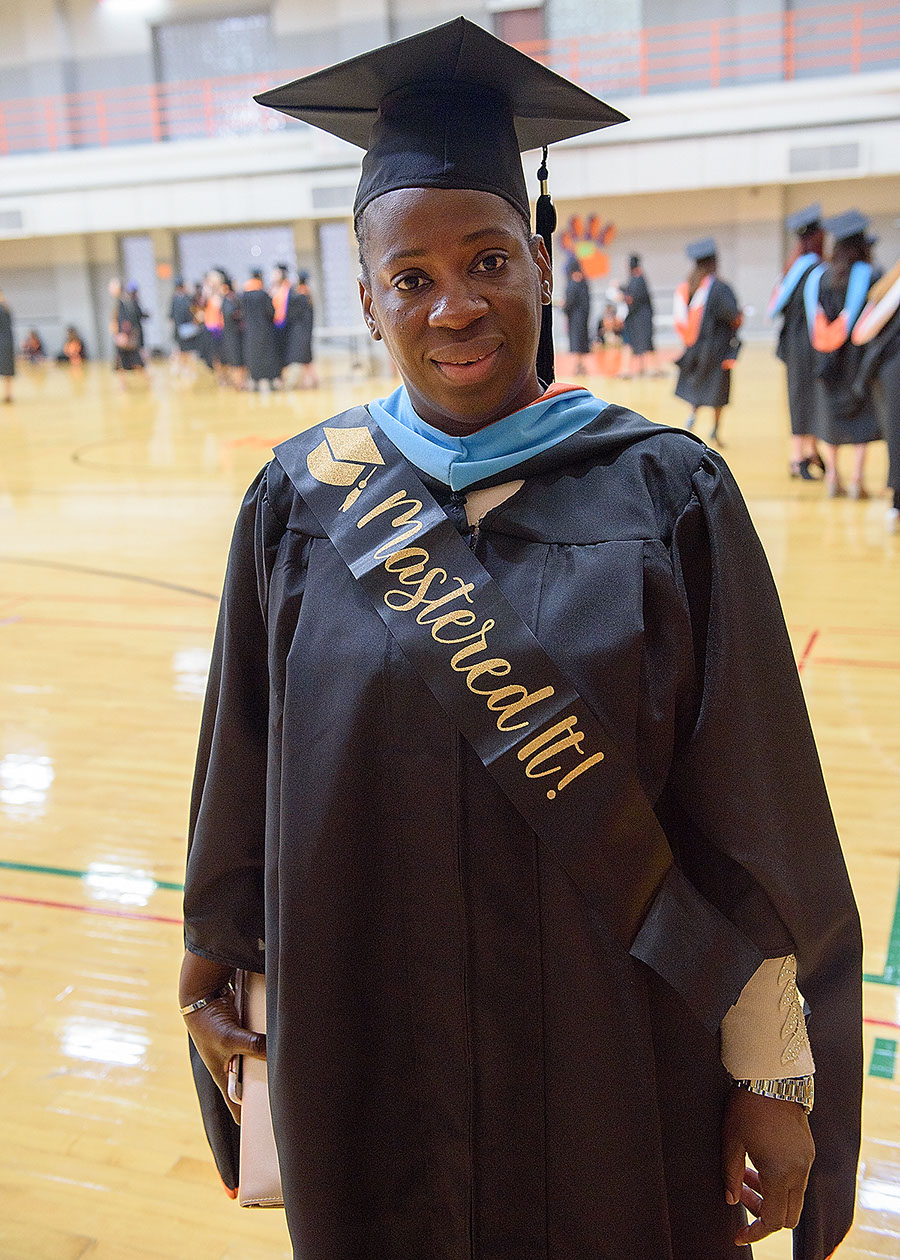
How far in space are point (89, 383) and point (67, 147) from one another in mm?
6408

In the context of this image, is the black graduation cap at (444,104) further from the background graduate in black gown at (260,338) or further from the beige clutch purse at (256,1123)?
the background graduate in black gown at (260,338)

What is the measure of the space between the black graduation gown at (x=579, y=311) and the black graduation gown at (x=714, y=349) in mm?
7578

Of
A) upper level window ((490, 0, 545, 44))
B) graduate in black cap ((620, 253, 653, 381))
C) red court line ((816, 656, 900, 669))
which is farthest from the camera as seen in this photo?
upper level window ((490, 0, 545, 44))

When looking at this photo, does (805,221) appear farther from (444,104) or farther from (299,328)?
(299,328)

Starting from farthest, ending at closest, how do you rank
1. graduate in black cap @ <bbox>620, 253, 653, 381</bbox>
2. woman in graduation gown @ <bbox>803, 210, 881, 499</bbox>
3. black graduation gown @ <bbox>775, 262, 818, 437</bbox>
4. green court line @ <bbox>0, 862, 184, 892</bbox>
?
graduate in black cap @ <bbox>620, 253, 653, 381</bbox> → black graduation gown @ <bbox>775, 262, 818, 437</bbox> → woman in graduation gown @ <bbox>803, 210, 881, 499</bbox> → green court line @ <bbox>0, 862, 184, 892</bbox>

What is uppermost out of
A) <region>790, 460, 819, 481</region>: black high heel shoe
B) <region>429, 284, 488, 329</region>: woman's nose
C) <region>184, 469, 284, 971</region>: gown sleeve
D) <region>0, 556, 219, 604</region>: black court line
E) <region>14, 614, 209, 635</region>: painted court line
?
<region>429, 284, 488, 329</region>: woman's nose

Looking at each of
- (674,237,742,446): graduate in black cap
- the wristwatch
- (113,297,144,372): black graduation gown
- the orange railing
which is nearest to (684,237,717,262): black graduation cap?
(674,237,742,446): graduate in black cap

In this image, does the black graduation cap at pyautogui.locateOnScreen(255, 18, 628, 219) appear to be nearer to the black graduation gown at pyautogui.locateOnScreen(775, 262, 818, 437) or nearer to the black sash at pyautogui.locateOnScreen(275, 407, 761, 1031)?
the black sash at pyautogui.locateOnScreen(275, 407, 761, 1031)

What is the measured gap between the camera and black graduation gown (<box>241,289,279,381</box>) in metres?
15.1

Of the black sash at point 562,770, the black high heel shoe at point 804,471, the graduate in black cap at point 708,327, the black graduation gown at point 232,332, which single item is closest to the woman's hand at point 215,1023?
the black sash at point 562,770

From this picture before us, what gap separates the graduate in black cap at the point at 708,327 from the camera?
835 cm

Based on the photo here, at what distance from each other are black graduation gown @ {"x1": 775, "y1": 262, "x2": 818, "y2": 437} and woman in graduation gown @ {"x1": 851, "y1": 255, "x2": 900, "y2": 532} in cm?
84

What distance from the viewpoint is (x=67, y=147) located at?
845 inches

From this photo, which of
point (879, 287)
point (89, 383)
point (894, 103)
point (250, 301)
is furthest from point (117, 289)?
point (879, 287)
